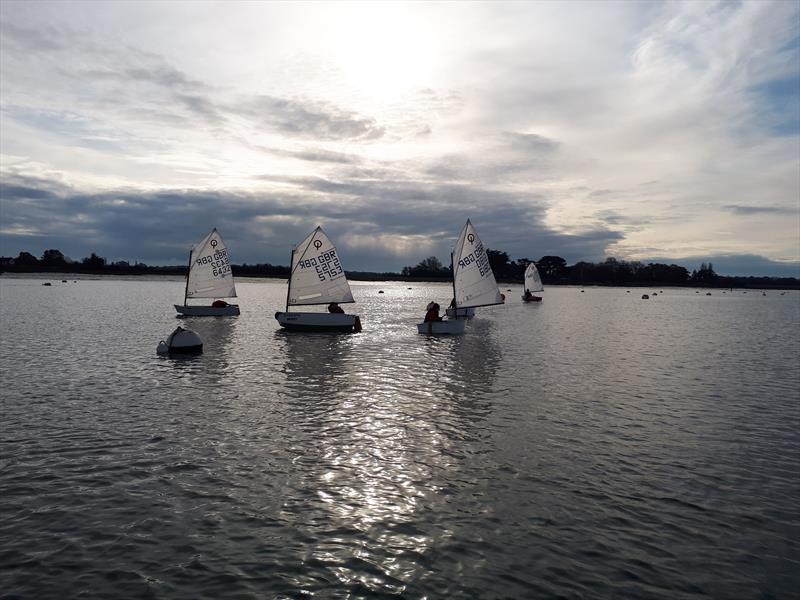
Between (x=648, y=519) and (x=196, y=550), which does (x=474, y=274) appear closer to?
(x=648, y=519)

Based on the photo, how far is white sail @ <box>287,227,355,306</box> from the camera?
49656 millimetres

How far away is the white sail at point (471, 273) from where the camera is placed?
52750 mm

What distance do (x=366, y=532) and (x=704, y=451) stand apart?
12.9 metres

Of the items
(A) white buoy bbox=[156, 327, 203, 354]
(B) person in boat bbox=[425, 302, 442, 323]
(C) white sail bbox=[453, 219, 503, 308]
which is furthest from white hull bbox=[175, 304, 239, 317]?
(C) white sail bbox=[453, 219, 503, 308]

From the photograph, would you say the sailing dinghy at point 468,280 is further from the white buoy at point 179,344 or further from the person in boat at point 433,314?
the white buoy at point 179,344

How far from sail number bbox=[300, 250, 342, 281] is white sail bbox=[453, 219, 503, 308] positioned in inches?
480

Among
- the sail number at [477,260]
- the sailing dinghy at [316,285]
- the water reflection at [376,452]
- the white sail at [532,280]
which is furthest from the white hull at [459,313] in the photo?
the white sail at [532,280]

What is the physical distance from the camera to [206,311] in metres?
65.4

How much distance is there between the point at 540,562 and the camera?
10156 millimetres

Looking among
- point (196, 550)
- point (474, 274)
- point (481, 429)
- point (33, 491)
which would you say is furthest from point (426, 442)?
point (474, 274)

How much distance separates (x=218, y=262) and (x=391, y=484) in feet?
187

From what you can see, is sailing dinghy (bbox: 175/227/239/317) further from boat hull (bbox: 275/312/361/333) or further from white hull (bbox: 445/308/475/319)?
white hull (bbox: 445/308/475/319)

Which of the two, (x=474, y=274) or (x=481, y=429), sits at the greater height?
(x=474, y=274)

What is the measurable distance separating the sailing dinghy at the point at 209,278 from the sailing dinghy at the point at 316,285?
1711 centimetres
